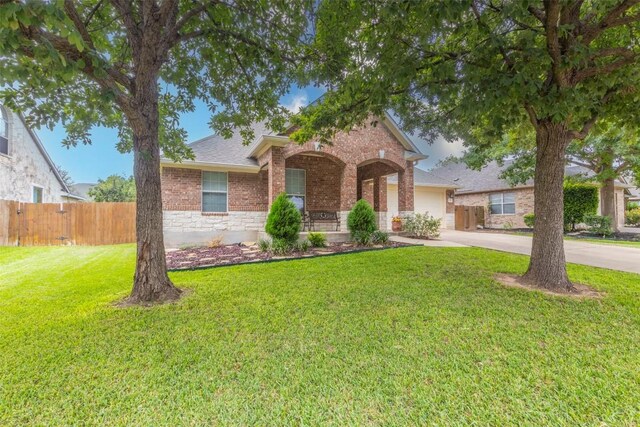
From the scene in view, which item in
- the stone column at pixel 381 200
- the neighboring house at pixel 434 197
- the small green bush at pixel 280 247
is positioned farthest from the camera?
the neighboring house at pixel 434 197

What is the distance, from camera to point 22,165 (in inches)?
536

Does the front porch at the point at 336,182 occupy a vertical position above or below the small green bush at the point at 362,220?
above

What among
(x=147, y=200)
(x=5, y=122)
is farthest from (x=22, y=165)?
(x=147, y=200)

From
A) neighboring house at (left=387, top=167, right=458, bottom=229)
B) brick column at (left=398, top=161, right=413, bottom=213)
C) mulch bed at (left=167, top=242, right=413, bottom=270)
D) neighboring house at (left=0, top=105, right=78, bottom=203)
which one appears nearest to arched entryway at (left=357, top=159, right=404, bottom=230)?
brick column at (left=398, top=161, right=413, bottom=213)

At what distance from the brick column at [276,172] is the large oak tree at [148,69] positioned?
2.61 metres

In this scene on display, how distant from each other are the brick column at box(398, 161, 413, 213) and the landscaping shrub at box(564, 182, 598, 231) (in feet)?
33.0

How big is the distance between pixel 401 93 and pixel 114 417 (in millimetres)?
6370

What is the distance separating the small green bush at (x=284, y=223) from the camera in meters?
9.15

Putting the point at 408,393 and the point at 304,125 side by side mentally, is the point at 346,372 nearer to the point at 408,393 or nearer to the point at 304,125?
the point at 408,393

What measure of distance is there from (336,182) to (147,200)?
9.98 m

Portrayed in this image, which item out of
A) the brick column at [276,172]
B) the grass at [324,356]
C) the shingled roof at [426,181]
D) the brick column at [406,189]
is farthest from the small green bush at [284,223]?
the shingled roof at [426,181]

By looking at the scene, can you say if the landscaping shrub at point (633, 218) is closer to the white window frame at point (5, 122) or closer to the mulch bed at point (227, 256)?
the mulch bed at point (227, 256)

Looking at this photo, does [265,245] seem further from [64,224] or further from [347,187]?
[64,224]

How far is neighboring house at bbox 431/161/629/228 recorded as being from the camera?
19344 millimetres
